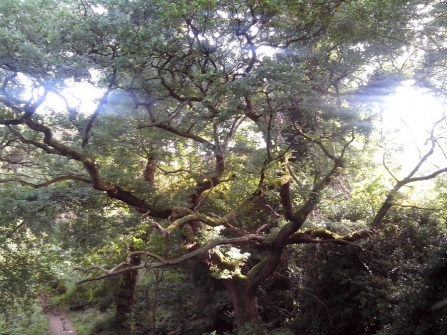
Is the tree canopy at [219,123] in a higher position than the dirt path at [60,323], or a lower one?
higher

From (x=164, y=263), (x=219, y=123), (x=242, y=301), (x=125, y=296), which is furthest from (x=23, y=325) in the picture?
(x=219, y=123)

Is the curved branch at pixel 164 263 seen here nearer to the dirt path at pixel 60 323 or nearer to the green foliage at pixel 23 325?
the green foliage at pixel 23 325

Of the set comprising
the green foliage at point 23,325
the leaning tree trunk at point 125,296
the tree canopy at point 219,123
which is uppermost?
the tree canopy at point 219,123

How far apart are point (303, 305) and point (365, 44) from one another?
527 centimetres

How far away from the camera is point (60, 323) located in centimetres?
1378

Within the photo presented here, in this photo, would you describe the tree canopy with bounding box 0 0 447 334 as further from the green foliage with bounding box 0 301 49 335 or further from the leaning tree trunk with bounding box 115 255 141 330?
the leaning tree trunk with bounding box 115 255 141 330

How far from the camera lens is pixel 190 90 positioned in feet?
22.2

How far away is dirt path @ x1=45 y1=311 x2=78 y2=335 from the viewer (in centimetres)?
1249

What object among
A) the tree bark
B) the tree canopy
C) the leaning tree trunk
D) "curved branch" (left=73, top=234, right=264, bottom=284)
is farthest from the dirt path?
"curved branch" (left=73, top=234, right=264, bottom=284)

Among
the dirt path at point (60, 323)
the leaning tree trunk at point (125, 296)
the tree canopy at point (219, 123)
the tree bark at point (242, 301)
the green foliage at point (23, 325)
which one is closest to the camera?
the tree canopy at point (219, 123)

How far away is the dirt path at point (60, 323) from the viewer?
41.0 feet

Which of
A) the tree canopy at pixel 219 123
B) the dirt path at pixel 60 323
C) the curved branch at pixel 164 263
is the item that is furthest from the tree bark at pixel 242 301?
the dirt path at pixel 60 323

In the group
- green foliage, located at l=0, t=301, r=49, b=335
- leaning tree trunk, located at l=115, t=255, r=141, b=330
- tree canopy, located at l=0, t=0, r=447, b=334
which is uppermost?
tree canopy, located at l=0, t=0, r=447, b=334

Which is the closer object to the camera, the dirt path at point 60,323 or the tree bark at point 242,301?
the tree bark at point 242,301
